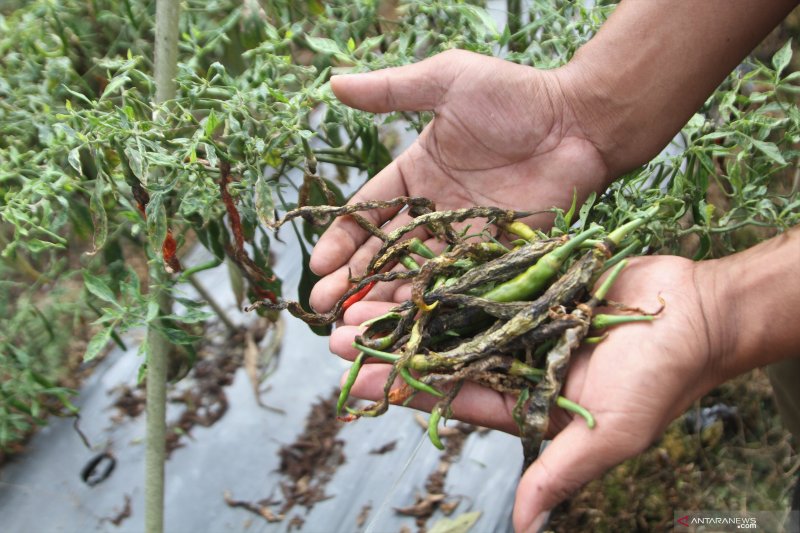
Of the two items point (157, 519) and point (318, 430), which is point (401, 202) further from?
point (318, 430)

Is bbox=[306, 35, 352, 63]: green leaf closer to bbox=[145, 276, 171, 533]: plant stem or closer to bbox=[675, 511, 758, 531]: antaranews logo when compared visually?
bbox=[145, 276, 171, 533]: plant stem

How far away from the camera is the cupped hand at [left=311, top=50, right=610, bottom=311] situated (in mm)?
1125

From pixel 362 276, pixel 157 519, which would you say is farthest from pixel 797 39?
pixel 157 519

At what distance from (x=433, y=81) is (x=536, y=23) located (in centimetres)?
23

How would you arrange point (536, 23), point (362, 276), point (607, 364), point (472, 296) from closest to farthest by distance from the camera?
point (607, 364), point (472, 296), point (362, 276), point (536, 23)

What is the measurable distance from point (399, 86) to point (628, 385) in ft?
1.76

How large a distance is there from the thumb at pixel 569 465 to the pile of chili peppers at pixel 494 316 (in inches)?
1.4

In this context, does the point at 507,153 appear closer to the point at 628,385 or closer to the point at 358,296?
the point at 358,296

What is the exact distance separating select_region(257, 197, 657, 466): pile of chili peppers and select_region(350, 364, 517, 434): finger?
0.06 ft

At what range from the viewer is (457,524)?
1532 millimetres

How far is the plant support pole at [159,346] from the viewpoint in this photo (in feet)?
3.61

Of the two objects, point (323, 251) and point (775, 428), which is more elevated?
point (323, 251)

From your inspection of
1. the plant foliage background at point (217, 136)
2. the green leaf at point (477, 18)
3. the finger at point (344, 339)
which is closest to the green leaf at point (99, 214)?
the plant foliage background at point (217, 136)

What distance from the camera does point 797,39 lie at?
1877mm
